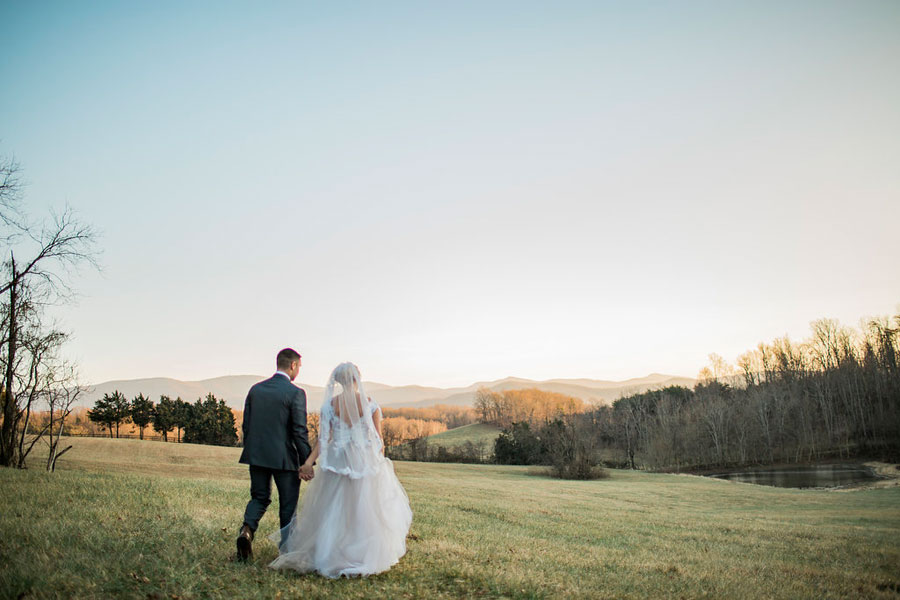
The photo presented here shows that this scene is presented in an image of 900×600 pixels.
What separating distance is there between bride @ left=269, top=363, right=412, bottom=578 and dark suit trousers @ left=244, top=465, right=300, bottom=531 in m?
0.18

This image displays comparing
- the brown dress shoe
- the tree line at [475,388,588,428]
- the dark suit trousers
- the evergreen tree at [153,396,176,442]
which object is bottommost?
the tree line at [475,388,588,428]

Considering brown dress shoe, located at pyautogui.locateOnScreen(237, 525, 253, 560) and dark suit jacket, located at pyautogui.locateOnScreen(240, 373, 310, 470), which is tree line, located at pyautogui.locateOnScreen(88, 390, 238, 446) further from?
dark suit jacket, located at pyautogui.locateOnScreen(240, 373, 310, 470)

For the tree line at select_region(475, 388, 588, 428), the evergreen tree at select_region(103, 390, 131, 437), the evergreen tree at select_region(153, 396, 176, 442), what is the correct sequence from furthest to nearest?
1. the tree line at select_region(475, 388, 588, 428)
2. the evergreen tree at select_region(153, 396, 176, 442)
3. the evergreen tree at select_region(103, 390, 131, 437)

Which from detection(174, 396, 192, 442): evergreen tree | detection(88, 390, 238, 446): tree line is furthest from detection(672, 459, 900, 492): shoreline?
detection(174, 396, 192, 442): evergreen tree

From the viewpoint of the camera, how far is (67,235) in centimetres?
2425

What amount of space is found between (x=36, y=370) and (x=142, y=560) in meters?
22.5

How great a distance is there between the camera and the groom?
700 centimetres

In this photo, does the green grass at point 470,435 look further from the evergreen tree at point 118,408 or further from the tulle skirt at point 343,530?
the tulle skirt at point 343,530

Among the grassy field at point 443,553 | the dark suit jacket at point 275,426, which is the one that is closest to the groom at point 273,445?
the dark suit jacket at point 275,426

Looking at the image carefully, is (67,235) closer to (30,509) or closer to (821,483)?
(30,509)

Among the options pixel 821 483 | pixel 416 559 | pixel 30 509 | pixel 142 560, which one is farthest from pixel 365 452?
pixel 821 483

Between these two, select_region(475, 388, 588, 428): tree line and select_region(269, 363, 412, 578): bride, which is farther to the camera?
select_region(475, 388, 588, 428): tree line

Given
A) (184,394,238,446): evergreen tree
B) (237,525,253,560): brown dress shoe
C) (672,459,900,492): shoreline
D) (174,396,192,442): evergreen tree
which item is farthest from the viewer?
(184,394,238,446): evergreen tree

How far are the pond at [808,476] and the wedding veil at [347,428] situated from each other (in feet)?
176
